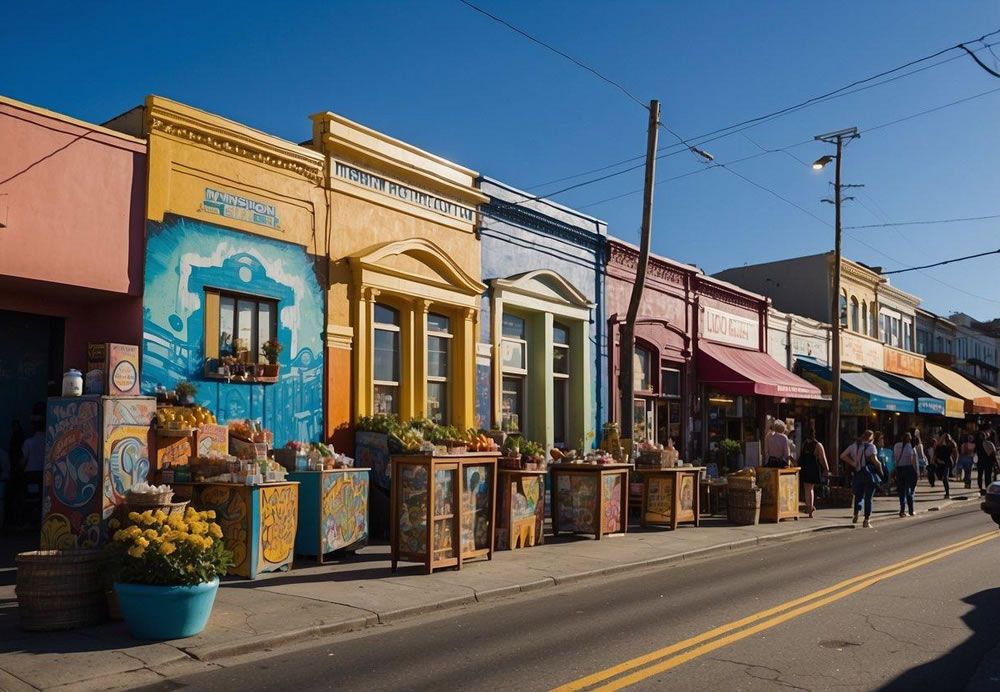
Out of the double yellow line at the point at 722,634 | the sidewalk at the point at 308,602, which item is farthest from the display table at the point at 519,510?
the double yellow line at the point at 722,634

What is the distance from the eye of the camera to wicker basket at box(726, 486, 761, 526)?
17734mm

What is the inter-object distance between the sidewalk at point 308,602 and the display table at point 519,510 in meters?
0.25

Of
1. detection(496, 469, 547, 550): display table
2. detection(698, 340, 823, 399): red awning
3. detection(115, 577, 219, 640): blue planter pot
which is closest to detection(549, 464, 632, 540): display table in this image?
detection(496, 469, 547, 550): display table

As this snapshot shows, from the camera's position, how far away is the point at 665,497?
1664 cm

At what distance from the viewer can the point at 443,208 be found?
55.0ft

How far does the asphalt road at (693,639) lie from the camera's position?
658 centimetres

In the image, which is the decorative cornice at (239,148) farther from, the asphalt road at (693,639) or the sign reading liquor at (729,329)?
the sign reading liquor at (729,329)

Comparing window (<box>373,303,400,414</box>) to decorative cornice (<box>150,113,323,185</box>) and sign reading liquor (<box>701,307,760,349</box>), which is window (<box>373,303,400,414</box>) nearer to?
decorative cornice (<box>150,113,323,185</box>)

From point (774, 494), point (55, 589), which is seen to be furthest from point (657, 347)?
point (55, 589)

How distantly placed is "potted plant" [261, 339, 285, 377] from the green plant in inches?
194

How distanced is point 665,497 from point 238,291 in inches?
336

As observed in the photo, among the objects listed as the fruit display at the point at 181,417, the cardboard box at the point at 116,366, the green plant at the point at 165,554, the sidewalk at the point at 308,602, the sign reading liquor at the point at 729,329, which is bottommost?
the sidewalk at the point at 308,602

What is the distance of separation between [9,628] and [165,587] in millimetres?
1659

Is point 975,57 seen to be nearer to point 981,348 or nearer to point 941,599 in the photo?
point 941,599
